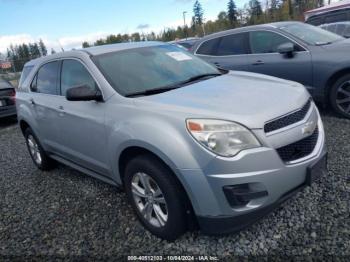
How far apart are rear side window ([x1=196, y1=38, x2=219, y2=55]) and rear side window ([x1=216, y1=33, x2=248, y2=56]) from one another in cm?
12

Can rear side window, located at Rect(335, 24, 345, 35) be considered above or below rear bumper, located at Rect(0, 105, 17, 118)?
above

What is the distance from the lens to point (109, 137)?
3.40 metres

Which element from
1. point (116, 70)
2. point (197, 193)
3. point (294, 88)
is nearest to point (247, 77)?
point (294, 88)

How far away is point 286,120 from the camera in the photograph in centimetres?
287

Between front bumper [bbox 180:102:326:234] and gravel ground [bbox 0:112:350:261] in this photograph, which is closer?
front bumper [bbox 180:102:326:234]

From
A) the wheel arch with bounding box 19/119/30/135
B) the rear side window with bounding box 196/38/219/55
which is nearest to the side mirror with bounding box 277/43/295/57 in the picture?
the rear side window with bounding box 196/38/219/55

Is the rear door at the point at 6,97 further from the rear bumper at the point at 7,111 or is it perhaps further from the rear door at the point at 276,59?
the rear door at the point at 276,59

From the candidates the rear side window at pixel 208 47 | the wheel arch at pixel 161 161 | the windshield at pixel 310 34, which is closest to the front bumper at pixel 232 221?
the wheel arch at pixel 161 161

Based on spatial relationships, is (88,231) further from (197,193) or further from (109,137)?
(197,193)

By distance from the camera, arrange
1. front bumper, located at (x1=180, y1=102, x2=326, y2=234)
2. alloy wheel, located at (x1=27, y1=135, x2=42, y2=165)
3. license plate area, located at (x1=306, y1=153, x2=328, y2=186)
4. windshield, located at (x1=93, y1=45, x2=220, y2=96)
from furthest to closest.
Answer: alloy wheel, located at (x1=27, y1=135, x2=42, y2=165)
windshield, located at (x1=93, y1=45, x2=220, y2=96)
license plate area, located at (x1=306, y1=153, x2=328, y2=186)
front bumper, located at (x1=180, y1=102, x2=326, y2=234)

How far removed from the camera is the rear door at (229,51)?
23.2 ft

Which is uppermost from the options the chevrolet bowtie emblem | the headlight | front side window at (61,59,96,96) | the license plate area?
front side window at (61,59,96,96)

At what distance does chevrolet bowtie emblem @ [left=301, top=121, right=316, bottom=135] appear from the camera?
2.95 metres

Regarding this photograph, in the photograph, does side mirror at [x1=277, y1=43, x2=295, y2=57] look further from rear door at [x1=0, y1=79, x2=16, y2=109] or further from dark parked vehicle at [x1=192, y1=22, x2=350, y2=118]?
rear door at [x1=0, y1=79, x2=16, y2=109]
